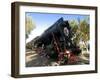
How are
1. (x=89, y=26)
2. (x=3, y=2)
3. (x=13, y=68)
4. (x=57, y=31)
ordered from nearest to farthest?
1. (x=3, y=2)
2. (x=13, y=68)
3. (x=57, y=31)
4. (x=89, y=26)

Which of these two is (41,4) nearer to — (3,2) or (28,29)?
(28,29)

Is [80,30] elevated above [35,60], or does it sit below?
above

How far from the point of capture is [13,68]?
1947 mm

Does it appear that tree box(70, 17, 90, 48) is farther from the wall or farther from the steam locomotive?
the wall

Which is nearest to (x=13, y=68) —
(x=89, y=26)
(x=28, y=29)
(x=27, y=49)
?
(x=27, y=49)

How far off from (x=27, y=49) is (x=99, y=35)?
0.74 meters

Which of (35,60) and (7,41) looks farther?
(35,60)

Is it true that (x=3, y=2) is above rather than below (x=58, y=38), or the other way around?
above

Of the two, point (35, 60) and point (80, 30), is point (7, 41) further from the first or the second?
point (80, 30)

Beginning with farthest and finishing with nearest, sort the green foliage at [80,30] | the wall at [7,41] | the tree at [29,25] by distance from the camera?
the green foliage at [80,30] → the tree at [29,25] → the wall at [7,41]

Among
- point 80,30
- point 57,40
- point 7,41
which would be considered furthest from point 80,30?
point 7,41

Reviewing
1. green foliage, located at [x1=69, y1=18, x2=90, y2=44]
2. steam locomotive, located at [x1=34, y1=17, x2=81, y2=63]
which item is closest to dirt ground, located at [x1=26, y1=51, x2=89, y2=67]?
steam locomotive, located at [x1=34, y1=17, x2=81, y2=63]

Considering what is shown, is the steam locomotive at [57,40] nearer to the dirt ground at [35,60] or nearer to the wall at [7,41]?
the dirt ground at [35,60]

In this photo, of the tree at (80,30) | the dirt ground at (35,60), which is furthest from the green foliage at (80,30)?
the dirt ground at (35,60)
